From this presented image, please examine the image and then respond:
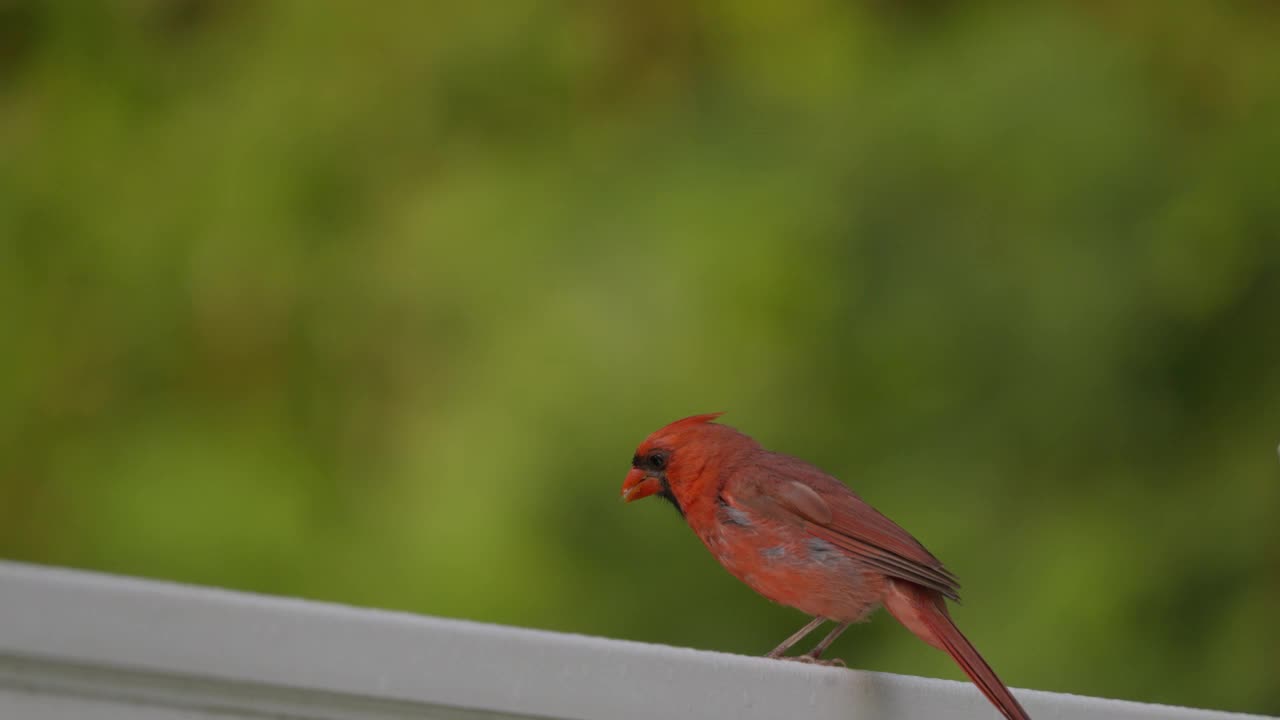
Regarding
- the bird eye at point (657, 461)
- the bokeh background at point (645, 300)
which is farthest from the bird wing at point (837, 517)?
the bokeh background at point (645, 300)

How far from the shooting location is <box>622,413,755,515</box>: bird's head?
1589mm

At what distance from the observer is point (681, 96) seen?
3.02m

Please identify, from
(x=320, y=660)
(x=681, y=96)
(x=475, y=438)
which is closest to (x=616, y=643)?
(x=320, y=660)

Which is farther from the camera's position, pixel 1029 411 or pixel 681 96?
pixel 681 96

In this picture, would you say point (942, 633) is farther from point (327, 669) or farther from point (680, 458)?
point (327, 669)

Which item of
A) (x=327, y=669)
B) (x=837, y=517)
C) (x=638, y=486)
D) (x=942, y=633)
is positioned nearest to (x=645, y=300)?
(x=638, y=486)

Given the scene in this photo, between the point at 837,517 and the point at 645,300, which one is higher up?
the point at 837,517

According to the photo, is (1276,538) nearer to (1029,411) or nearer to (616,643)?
(1029,411)

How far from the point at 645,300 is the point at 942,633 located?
152cm

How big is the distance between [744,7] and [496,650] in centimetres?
218

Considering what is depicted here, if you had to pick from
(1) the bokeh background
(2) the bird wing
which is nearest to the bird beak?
(2) the bird wing

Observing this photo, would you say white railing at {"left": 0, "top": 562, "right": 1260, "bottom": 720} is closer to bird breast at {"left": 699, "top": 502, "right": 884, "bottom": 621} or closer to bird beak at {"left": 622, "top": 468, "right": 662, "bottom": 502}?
bird breast at {"left": 699, "top": 502, "right": 884, "bottom": 621}

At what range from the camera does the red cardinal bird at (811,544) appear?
54.6 inches

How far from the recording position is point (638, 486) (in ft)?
5.45
